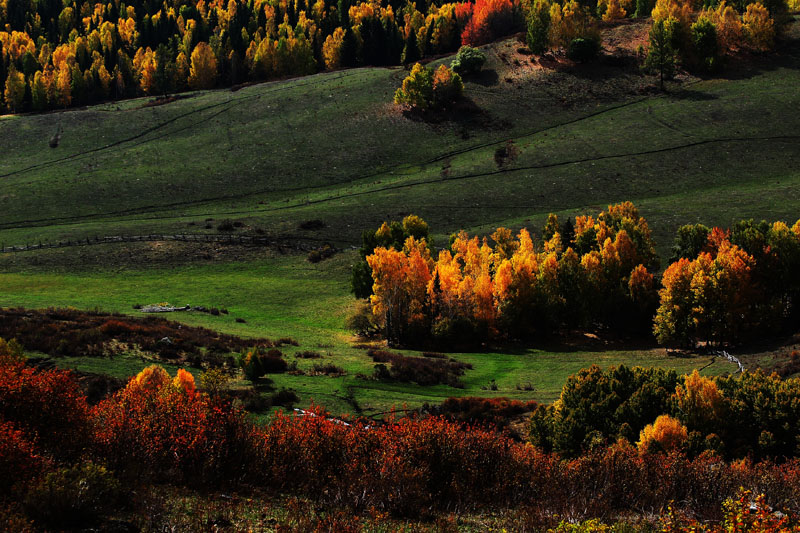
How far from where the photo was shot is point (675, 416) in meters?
44.0

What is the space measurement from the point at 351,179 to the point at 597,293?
8174cm

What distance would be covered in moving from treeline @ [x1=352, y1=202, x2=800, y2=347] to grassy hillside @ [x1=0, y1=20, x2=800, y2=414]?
544 centimetres

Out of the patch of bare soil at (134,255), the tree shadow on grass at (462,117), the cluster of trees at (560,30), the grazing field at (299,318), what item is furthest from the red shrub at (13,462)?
the cluster of trees at (560,30)

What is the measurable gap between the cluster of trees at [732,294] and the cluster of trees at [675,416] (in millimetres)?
28385

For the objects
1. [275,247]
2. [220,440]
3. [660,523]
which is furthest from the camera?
[275,247]

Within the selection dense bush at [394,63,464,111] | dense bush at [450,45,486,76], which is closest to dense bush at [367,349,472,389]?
dense bush at [394,63,464,111]

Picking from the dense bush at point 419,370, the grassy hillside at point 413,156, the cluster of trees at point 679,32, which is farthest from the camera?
the cluster of trees at point 679,32

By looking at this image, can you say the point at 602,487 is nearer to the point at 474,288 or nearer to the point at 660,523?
the point at 660,523

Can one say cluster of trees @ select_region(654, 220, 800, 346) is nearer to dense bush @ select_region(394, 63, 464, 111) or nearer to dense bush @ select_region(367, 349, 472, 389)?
dense bush @ select_region(367, 349, 472, 389)

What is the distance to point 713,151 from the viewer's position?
148 meters

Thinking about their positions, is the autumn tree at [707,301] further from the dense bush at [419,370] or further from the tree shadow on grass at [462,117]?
the tree shadow on grass at [462,117]

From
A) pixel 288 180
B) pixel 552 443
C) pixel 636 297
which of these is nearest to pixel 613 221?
pixel 636 297

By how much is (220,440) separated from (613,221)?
3507 inches

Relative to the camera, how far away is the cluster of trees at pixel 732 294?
74.4m
